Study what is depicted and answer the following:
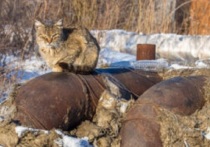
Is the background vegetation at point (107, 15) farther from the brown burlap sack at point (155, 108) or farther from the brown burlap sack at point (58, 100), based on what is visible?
the brown burlap sack at point (155, 108)

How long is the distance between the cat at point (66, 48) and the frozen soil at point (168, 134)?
1012 mm

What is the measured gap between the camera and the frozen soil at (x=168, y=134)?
12.2 feet

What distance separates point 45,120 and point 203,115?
1161 mm

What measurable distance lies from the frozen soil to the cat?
39.8 inches

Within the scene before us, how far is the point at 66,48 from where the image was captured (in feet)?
15.7

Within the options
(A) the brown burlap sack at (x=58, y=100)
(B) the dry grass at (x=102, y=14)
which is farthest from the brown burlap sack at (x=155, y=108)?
(B) the dry grass at (x=102, y=14)

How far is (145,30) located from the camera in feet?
33.5

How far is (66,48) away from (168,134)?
4.74 feet

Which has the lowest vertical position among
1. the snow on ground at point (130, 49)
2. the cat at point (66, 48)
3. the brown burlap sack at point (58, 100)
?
the snow on ground at point (130, 49)

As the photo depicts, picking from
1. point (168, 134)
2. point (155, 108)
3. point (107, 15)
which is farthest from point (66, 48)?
point (107, 15)

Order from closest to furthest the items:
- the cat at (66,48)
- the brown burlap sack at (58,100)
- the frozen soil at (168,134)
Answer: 1. the frozen soil at (168,134)
2. the brown burlap sack at (58,100)
3. the cat at (66,48)

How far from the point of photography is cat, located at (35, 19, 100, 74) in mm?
4738

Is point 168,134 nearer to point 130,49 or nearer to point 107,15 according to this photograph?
point 130,49

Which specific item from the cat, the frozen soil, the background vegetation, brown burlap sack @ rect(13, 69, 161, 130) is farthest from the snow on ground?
the frozen soil
